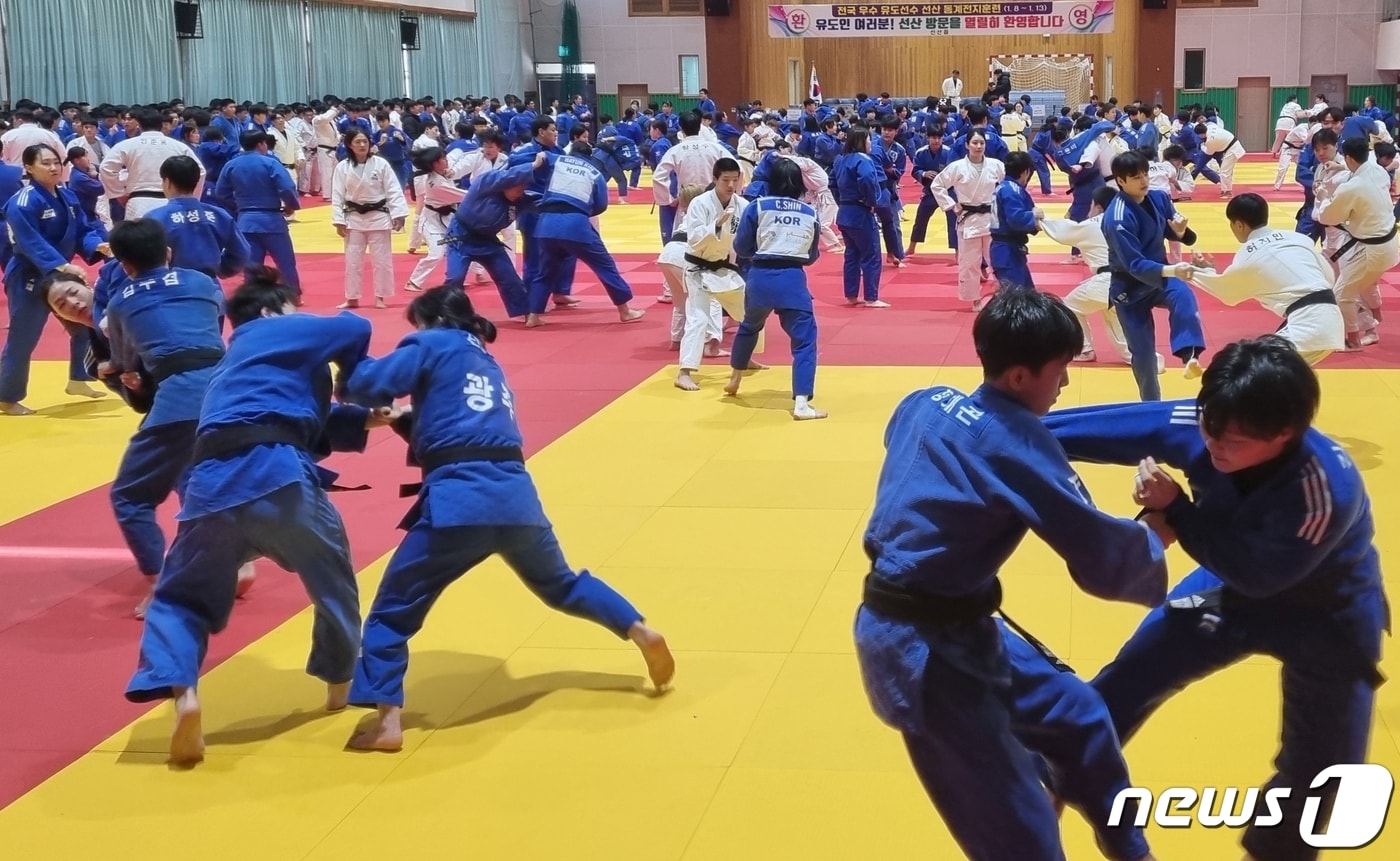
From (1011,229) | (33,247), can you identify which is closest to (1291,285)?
(1011,229)

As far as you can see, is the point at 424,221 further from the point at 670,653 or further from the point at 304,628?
the point at 670,653

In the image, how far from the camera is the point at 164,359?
5.47m

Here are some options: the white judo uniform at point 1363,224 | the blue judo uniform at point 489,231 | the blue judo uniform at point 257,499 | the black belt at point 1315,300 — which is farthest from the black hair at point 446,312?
the blue judo uniform at point 489,231

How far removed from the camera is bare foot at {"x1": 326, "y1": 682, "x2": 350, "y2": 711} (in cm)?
482

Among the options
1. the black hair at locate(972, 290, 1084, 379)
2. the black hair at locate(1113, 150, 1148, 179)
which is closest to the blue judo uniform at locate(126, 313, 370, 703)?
the black hair at locate(972, 290, 1084, 379)

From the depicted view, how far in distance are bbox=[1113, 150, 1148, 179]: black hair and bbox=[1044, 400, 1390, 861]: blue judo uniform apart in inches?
205

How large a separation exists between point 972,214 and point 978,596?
10.7 metres

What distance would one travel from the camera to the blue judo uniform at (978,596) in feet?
9.07

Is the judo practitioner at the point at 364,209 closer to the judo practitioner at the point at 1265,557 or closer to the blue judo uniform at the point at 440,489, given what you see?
the blue judo uniform at the point at 440,489

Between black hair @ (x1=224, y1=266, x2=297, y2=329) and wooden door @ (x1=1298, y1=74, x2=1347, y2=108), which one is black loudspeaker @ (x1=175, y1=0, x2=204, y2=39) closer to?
black hair @ (x1=224, y1=266, x2=297, y2=329)

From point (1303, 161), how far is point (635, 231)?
8.54 meters

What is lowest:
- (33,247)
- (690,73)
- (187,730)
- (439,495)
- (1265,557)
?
(187,730)

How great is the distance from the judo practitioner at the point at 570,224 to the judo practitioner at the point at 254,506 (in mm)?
7661

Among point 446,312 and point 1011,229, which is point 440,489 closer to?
point 446,312
